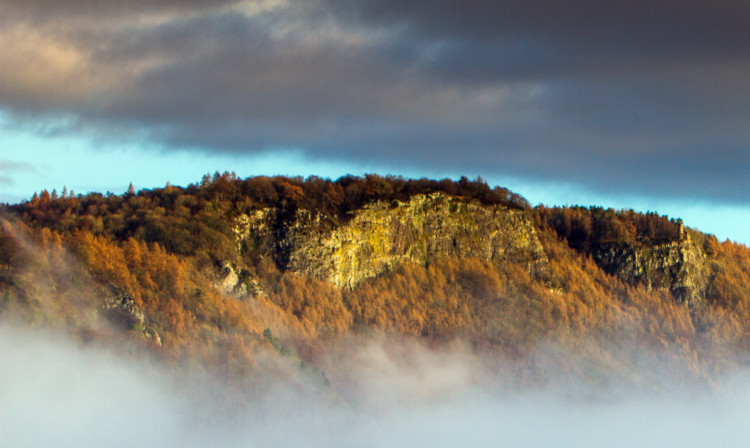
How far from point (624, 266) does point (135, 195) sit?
41.5 m

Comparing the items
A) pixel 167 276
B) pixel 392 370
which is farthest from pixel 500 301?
pixel 167 276

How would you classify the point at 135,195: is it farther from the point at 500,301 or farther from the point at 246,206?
the point at 500,301

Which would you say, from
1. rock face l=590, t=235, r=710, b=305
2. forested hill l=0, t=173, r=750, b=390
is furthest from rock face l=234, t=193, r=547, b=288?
rock face l=590, t=235, r=710, b=305

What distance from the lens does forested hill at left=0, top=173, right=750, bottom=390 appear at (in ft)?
201

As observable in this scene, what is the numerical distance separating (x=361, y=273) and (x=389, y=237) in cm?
412

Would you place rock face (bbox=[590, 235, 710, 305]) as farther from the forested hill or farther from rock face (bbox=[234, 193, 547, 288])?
rock face (bbox=[234, 193, 547, 288])

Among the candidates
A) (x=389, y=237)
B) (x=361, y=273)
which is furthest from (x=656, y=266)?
(x=361, y=273)

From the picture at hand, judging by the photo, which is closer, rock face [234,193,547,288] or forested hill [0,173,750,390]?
forested hill [0,173,750,390]

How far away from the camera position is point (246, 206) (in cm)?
7244

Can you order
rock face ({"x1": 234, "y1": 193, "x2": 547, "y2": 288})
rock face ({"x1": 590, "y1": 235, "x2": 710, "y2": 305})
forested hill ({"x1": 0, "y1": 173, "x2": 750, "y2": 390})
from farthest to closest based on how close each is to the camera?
rock face ({"x1": 590, "y1": 235, "x2": 710, "y2": 305})
rock face ({"x1": 234, "y1": 193, "x2": 547, "y2": 288})
forested hill ({"x1": 0, "y1": 173, "x2": 750, "y2": 390})

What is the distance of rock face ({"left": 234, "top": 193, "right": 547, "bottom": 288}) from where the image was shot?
235 ft

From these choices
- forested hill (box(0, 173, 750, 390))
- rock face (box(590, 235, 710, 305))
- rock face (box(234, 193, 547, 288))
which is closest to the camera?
forested hill (box(0, 173, 750, 390))

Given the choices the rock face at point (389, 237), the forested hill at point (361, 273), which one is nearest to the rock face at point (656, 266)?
the forested hill at point (361, 273)

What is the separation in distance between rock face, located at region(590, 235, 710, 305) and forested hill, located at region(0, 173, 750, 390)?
12cm
